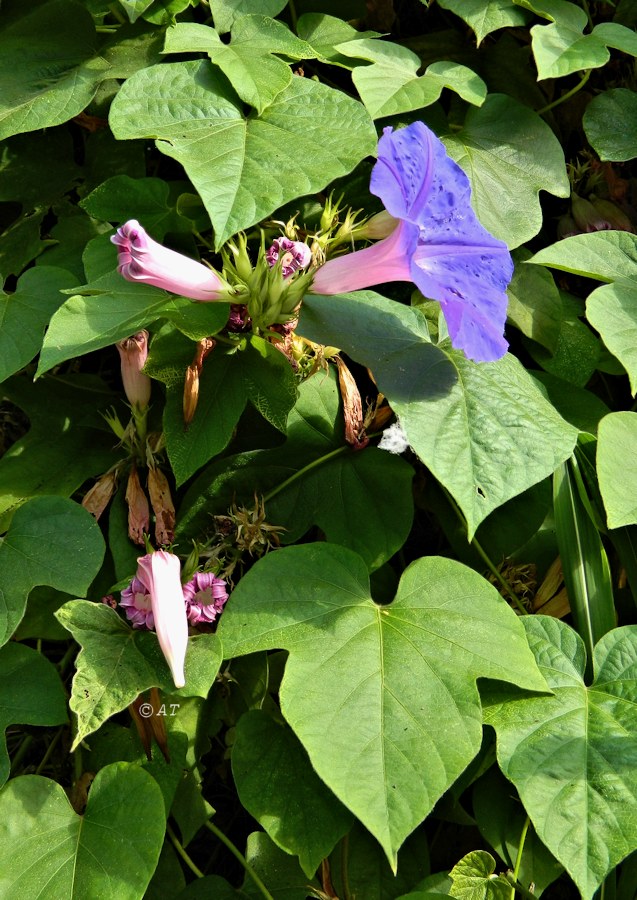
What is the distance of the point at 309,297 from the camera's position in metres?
1.14

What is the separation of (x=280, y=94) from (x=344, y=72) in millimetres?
329

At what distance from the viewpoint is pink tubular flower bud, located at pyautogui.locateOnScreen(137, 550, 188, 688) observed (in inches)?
40.5

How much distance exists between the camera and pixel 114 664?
1056 millimetres

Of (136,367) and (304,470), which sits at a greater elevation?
(136,367)

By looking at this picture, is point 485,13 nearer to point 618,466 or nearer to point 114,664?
point 618,466

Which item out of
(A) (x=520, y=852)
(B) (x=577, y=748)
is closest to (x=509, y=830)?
(A) (x=520, y=852)

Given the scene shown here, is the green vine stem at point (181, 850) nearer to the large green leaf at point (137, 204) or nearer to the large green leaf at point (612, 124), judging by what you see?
the large green leaf at point (137, 204)

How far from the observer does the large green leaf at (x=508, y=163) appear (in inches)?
51.3

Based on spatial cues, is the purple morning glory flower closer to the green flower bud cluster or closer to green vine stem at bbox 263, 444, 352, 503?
the green flower bud cluster

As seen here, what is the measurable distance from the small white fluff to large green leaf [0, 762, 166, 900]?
538 mm

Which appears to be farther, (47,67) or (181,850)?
(47,67)

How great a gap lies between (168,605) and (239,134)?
0.60 m

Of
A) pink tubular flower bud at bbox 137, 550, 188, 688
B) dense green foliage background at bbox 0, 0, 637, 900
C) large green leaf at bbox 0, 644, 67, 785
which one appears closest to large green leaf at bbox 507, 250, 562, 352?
dense green foliage background at bbox 0, 0, 637, 900

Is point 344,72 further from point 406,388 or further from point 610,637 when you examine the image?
point 610,637
